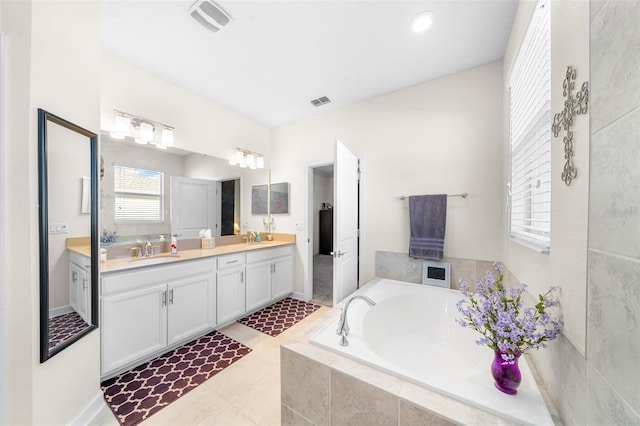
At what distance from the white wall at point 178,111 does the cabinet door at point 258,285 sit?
1.50 m

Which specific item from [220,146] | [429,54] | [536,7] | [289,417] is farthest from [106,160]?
[536,7]

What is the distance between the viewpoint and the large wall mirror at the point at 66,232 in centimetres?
107

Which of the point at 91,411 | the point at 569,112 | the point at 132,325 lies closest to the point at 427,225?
the point at 569,112

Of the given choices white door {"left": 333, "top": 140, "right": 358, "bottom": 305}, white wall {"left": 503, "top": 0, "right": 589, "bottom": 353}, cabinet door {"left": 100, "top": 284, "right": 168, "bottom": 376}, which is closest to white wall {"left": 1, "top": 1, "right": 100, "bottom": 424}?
cabinet door {"left": 100, "top": 284, "right": 168, "bottom": 376}

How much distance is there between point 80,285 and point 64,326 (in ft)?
0.74

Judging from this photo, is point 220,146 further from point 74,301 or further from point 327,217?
point 327,217

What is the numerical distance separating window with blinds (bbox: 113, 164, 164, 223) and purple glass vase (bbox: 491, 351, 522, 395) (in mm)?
2824

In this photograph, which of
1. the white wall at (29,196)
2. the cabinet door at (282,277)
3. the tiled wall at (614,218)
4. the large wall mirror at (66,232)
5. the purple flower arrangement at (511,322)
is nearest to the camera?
the tiled wall at (614,218)

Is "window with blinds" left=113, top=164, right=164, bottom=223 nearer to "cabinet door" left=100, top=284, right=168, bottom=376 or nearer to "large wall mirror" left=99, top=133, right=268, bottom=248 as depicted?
"large wall mirror" left=99, top=133, right=268, bottom=248

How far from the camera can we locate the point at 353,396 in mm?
1020

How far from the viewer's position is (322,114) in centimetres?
299

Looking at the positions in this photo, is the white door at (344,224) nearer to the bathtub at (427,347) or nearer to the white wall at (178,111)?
the bathtub at (427,347)

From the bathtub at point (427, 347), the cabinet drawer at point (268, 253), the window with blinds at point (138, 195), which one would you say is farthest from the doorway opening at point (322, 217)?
the window with blinds at point (138, 195)

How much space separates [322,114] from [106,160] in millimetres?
2348
